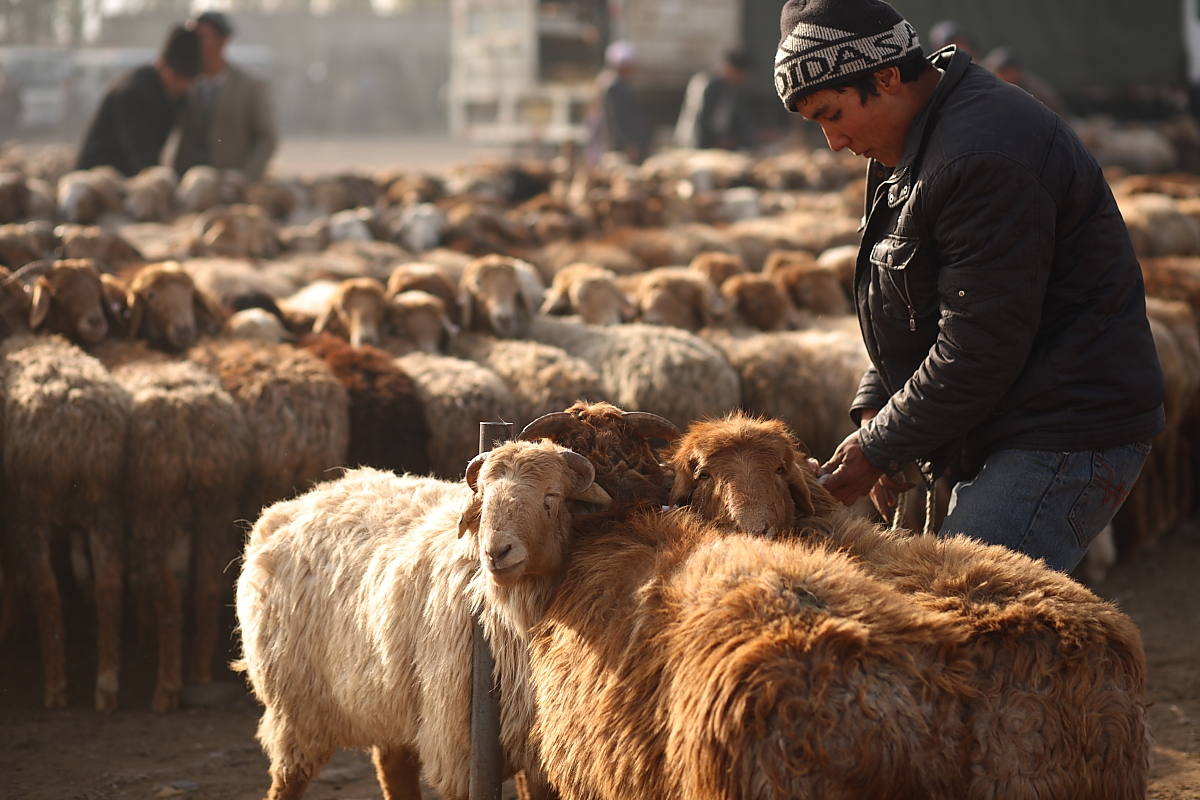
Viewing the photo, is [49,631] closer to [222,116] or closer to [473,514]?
[473,514]

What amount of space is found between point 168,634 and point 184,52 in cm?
735

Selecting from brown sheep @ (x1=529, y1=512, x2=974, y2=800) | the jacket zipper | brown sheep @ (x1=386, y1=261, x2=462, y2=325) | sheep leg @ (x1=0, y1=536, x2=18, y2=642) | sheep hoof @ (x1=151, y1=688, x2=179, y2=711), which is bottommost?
sheep hoof @ (x1=151, y1=688, x2=179, y2=711)

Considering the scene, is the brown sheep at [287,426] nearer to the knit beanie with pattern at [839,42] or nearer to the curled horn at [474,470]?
the curled horn at [474,470]

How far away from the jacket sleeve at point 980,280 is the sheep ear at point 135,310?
14.5 ft

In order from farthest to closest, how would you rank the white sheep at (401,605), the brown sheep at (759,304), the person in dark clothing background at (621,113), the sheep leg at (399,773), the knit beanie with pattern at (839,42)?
1. the person in dark clothing background at (621,113)
2. the brown sheep at (759,304)
3. the sheep leg at (399,773)
4. the white sheep at (401,605)
5. the knit beanie with pattern at (839,42)

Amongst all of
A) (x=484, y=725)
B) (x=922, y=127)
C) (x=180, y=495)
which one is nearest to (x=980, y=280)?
(x=922, y=127)

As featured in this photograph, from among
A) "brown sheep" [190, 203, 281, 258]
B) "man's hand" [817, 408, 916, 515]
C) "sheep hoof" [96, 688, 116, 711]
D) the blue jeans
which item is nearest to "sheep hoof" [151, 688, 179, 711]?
"sheep hoof" [96, 688, 116, 711]

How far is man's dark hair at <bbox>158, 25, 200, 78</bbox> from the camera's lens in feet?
34.2

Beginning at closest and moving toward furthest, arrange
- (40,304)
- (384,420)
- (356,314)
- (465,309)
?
(384,420) → (40,304) → (356,314) → (465,309)

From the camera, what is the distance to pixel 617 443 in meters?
2.99

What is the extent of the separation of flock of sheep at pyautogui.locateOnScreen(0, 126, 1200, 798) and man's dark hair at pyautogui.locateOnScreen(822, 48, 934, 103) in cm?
83

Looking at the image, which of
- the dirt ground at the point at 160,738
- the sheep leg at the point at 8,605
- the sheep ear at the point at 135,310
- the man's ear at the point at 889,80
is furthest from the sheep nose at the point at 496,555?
the sheep ear at the point at 135,310

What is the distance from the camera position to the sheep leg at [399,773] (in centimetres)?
361

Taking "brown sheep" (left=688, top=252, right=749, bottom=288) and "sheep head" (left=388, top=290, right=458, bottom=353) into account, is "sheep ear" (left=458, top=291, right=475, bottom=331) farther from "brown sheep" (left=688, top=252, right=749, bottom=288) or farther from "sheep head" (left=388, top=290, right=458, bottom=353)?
"brown sheep" (left=688, top=252, right=749, bottom=288)
